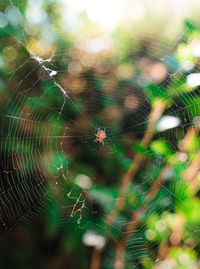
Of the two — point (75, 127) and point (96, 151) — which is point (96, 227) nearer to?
point (96, 151)

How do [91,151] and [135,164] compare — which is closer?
[135,164]

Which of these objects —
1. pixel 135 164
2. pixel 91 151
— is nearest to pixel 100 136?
pixel 91 151

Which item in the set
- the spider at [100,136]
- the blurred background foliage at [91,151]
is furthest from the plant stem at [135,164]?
the spider at [100,136]

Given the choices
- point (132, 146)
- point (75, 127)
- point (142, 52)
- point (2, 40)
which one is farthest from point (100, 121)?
point (2, 40)

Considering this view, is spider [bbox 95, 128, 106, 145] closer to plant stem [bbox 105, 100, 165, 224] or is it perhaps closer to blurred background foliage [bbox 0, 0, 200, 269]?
blurred background foliage [bbox 0, 0, 200, 269]

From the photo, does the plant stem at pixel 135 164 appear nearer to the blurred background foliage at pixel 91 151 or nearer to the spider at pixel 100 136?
the blurred background foliage at pixel 91 151

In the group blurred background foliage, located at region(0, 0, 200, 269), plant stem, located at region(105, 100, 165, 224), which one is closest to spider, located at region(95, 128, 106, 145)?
blurred background foliage, located at region(0, 0, 200, 269)

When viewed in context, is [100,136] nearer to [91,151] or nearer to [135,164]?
[91,151]

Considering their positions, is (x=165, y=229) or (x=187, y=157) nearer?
(x=165, y=229)
